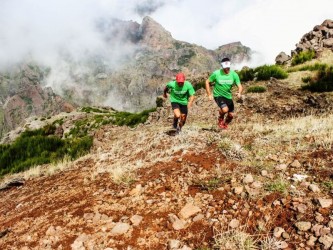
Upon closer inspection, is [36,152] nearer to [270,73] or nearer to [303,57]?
[270,73]

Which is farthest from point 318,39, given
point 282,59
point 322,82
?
point 322,82

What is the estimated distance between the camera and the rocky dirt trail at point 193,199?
5.82 m

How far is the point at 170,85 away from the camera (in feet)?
44.3

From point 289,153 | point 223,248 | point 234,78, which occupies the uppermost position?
point 234,78

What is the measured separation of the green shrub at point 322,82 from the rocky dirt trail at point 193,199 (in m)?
9.17

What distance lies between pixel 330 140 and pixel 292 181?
6.82 ft

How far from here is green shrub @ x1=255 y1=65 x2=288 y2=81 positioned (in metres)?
22.2

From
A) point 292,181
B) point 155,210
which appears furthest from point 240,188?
point 155,210

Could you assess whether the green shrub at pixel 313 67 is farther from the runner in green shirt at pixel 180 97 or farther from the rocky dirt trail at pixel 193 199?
the rocky dirt trail at pixel 193 199

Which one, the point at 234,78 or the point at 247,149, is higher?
the point at 234,78

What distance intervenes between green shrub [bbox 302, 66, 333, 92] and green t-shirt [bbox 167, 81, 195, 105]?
30.1 ft

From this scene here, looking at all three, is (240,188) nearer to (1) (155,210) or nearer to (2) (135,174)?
(1) (155,210)

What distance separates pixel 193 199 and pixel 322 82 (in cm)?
1510

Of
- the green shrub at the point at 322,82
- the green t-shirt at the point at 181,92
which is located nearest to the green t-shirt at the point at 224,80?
the green t-shirt at the point at 181,92
